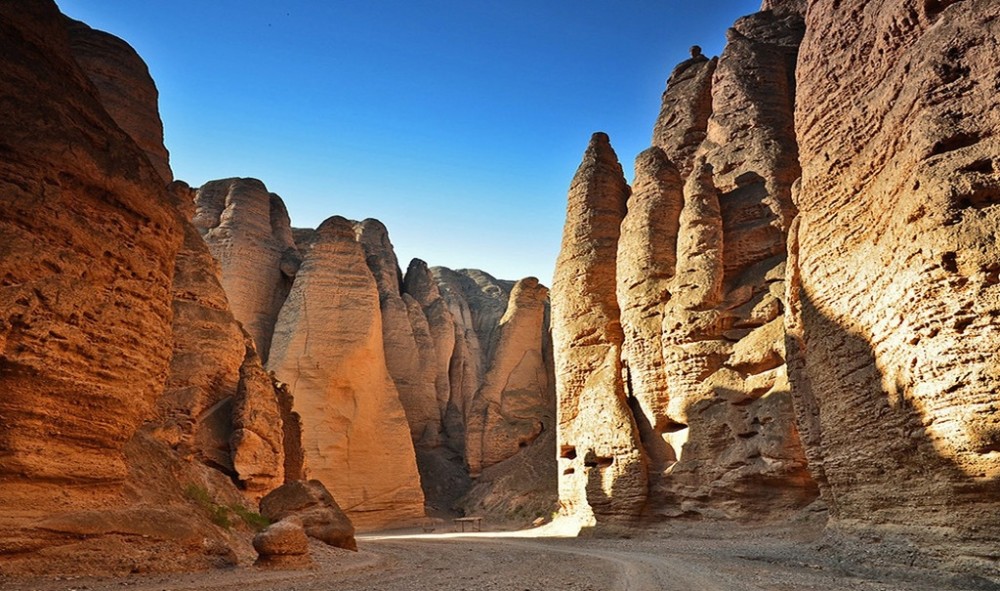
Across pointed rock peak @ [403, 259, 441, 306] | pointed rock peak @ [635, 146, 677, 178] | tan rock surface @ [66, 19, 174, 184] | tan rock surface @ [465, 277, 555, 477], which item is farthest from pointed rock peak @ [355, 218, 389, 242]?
tan rock surface @ [66, 19, 174, 184]

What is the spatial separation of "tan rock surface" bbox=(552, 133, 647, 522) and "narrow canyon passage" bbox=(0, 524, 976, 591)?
Result: 508 cm

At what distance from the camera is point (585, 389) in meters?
24.2

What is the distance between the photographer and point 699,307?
20.3 metres

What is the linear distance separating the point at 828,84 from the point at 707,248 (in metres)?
8.58

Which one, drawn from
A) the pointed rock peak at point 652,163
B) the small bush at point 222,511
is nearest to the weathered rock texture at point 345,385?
the pointed rock peak at point 652,163

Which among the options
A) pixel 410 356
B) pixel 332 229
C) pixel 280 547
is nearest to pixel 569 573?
pixel 280 547

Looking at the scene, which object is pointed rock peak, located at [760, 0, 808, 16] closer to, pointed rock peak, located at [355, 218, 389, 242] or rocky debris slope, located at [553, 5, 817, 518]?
rocky debris slope, located at [553, 5, 817, 518]

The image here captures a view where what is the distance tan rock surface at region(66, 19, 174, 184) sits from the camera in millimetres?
17984

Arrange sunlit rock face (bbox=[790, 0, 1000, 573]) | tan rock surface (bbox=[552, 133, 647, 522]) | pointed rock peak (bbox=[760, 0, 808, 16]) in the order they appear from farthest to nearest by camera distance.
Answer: pointed rock peak (bbox=[760, 0, 808, 16]), tan rock surface (bbox=[552, 133, 647, 522]), sunlit rock face (bbox=[790, 0, 1000, 573])

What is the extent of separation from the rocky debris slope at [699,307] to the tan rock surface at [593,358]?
6 cm

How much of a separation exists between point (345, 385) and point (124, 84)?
16650 mm

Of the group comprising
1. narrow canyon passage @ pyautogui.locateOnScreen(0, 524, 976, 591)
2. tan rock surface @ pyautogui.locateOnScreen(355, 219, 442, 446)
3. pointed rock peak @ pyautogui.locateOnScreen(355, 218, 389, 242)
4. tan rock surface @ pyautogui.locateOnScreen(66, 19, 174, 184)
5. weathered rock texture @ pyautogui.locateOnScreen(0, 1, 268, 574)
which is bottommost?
narrow canyon passage @ pyautogui.locateOnScreen(0, 524, 976, 591)

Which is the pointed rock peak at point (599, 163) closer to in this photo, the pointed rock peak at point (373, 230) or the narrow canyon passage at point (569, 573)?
the narrow canyon passage at point (569, 573)

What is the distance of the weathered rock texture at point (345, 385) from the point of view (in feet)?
98.6
